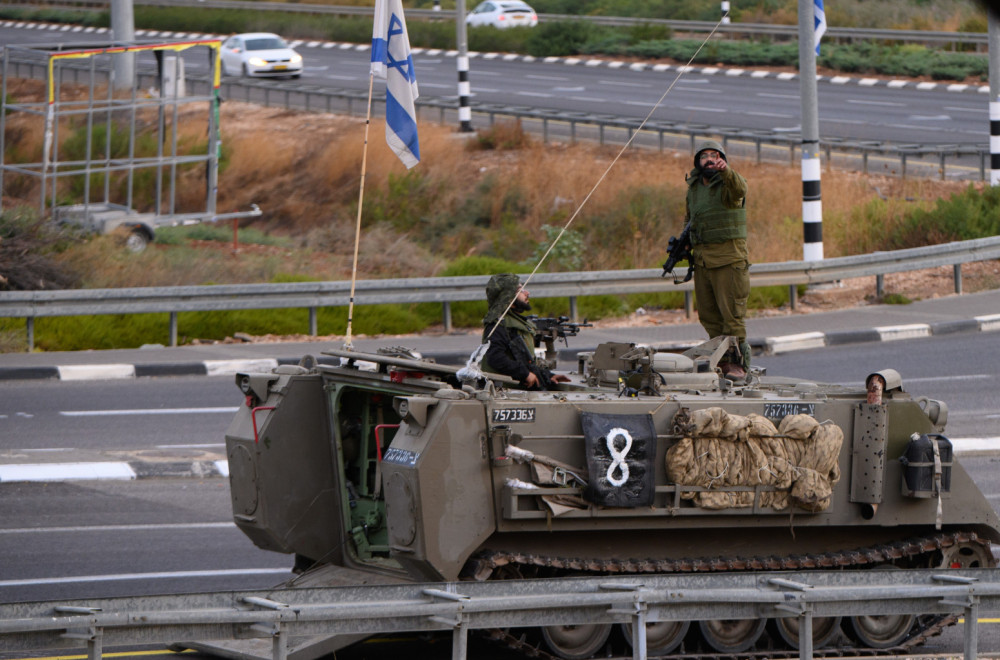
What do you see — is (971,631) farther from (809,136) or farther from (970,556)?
(809,136)

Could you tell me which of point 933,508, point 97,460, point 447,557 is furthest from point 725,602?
point 97,460

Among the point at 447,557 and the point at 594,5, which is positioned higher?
the point at 594,5

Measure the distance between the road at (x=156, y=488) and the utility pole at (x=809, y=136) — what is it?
255 cm

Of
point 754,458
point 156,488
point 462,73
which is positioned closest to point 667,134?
point 462,73

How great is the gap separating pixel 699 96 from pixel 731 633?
30.8 m

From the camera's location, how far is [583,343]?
18.9m

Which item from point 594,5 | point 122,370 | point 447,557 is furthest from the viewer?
point 594,5

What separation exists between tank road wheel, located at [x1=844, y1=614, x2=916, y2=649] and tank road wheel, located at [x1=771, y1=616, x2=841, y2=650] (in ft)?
0.63

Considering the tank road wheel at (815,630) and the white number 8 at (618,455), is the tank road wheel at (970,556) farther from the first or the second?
the white number 8 at (618,455)

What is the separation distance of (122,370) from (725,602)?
11173 millimetres

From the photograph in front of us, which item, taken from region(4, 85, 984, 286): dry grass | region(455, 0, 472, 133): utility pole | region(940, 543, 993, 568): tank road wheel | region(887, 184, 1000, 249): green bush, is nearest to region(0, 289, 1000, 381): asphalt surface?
region(887, 184, 1000, 249): green bush

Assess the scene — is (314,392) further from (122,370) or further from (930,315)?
(930,315)

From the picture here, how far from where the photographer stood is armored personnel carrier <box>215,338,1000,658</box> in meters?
8.65

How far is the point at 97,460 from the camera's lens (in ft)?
45.2
